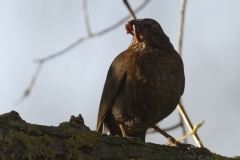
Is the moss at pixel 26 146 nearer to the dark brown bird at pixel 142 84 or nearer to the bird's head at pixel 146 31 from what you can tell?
the dark brown bird at pixel 142 84

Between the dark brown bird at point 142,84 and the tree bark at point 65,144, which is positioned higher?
the dark brown bird at point 142,84

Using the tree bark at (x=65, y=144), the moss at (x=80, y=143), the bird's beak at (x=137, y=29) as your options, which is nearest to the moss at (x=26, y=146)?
the tree bark at (x=65, y=144)

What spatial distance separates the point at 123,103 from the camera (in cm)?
468

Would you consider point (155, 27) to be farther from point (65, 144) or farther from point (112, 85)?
point (65, 144)

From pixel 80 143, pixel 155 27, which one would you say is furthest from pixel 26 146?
pixel 155 27

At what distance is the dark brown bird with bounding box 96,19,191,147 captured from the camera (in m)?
4.54

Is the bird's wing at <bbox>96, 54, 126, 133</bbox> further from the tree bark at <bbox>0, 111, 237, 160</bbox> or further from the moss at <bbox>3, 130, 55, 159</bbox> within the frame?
the moss at <bbox>3, 130, 55, 159</bbox>

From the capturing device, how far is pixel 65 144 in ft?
9.39

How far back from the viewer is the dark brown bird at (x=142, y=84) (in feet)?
14.9

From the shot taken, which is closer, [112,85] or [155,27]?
[112,85]

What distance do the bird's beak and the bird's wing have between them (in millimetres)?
293

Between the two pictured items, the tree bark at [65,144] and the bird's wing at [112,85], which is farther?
the bird's wing at [112,85]

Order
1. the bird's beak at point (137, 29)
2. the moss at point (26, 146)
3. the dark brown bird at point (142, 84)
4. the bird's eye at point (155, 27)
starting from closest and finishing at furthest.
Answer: the moss at point (26, 146) → the dark brown bird at point (142, 84) → the bird's beak at point (137, 29) → the bird's eye at point (155, 27)

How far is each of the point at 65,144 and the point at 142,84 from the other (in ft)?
5.88
